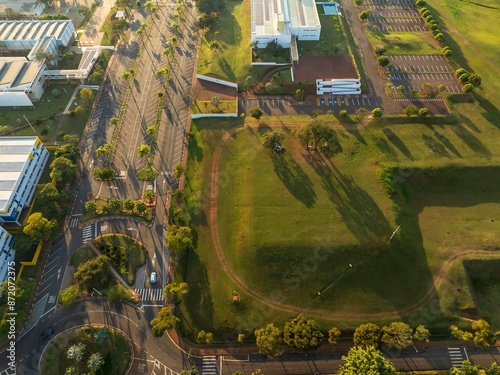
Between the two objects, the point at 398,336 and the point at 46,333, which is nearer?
the point at 398,336

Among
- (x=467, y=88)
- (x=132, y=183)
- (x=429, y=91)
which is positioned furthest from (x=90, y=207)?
(x=467, y=88)

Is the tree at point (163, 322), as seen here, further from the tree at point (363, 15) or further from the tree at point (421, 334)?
the tree at point (363, 15)

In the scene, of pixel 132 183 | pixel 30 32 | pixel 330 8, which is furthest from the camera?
pixel 330 8

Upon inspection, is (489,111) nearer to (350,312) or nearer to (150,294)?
(350,312)

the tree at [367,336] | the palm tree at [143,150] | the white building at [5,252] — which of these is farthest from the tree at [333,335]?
the white building at [5,252]

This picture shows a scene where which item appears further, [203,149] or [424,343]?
[203,149]

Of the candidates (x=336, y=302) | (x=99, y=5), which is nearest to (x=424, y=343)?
(x=336, y=302)

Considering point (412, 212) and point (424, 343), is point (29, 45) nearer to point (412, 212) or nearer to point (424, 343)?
point (412, 212)

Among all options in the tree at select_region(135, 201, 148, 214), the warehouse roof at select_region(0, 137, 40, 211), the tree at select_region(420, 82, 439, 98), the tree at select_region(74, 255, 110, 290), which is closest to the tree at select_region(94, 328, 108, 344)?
the tree at select_region(74, 255, 110, 290)
